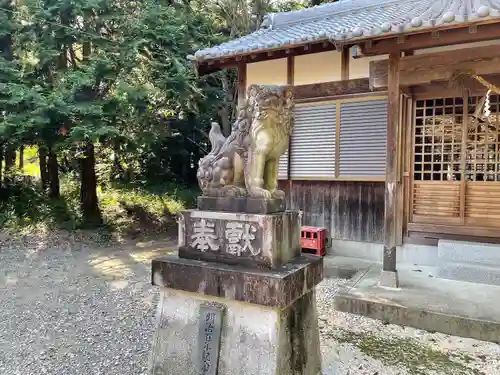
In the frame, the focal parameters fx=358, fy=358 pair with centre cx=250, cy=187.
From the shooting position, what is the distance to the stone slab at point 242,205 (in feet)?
9.42

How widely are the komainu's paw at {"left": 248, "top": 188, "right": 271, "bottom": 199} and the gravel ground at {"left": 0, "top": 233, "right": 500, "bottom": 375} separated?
194 cm

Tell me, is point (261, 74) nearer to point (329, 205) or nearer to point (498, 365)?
point (329, 205)

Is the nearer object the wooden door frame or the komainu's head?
the komainu's head

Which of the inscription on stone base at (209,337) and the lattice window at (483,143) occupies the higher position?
the lattice window at (483,143)

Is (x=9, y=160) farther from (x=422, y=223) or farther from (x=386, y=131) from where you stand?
(x=422, y=223)

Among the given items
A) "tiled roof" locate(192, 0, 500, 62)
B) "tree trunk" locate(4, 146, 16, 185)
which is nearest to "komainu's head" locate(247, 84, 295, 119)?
"tiled roof" locate(192, 0, 500, 62)

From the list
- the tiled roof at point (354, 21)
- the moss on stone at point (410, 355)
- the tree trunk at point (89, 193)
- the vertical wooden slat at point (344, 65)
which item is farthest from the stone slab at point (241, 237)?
the tree trunk at point (89, 193)

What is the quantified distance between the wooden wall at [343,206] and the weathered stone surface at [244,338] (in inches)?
159

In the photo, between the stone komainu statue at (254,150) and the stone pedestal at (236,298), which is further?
the stone komainu statue at (254,150)

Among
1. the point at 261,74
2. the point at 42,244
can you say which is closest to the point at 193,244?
the point at 261,74

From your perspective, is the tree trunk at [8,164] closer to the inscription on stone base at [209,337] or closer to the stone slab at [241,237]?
the stone slab at [241,237]

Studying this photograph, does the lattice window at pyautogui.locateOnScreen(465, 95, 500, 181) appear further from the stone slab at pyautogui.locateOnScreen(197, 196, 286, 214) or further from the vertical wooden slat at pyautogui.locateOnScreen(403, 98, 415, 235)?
the stone slab at pyautogui.locateOnScreen(197, 196, 286, 214)

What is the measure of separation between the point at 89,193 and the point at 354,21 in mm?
8924

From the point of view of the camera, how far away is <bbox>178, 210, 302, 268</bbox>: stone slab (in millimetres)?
2803
